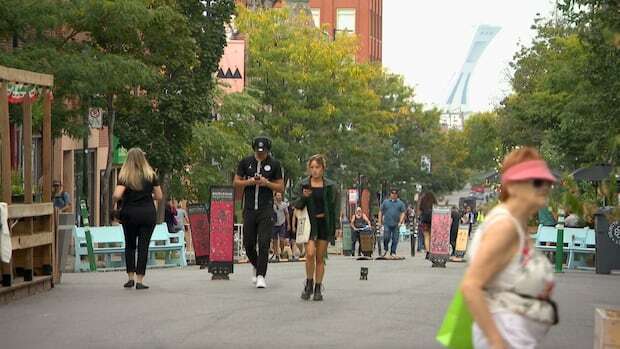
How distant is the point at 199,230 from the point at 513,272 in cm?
2181

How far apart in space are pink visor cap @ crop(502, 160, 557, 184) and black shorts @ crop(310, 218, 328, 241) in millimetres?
10379

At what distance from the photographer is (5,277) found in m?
16.6

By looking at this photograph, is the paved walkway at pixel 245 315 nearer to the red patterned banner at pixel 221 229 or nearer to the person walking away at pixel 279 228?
the red patterned banner at pixel 221 229

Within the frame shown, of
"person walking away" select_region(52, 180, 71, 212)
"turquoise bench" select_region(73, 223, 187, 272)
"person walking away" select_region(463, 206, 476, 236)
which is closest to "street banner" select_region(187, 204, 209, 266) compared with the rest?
"turquoise bench" select_region(73, 223, 187, 272)

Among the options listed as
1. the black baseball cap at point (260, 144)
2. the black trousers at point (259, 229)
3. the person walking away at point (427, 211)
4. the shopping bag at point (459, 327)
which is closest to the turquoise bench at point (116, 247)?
the person walking away at point (427, 211)

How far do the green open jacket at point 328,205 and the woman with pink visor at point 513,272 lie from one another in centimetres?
1040

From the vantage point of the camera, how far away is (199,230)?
90.4 feet

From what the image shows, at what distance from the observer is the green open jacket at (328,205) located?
16438 millimetres

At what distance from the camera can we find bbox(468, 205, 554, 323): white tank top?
5.90 meters

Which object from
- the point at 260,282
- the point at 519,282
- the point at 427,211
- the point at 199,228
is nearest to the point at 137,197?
the point at 260,282

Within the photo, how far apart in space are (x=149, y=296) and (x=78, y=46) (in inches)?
534

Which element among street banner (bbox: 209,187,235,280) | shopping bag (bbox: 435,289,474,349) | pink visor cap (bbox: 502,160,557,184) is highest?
pink visor cap (bbox: 502,160,557,184)

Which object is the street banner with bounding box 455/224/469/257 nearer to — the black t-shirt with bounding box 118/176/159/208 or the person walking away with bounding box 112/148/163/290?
the person walking away with bounding box 112/148/163/290

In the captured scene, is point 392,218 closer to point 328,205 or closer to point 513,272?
point 328,205
